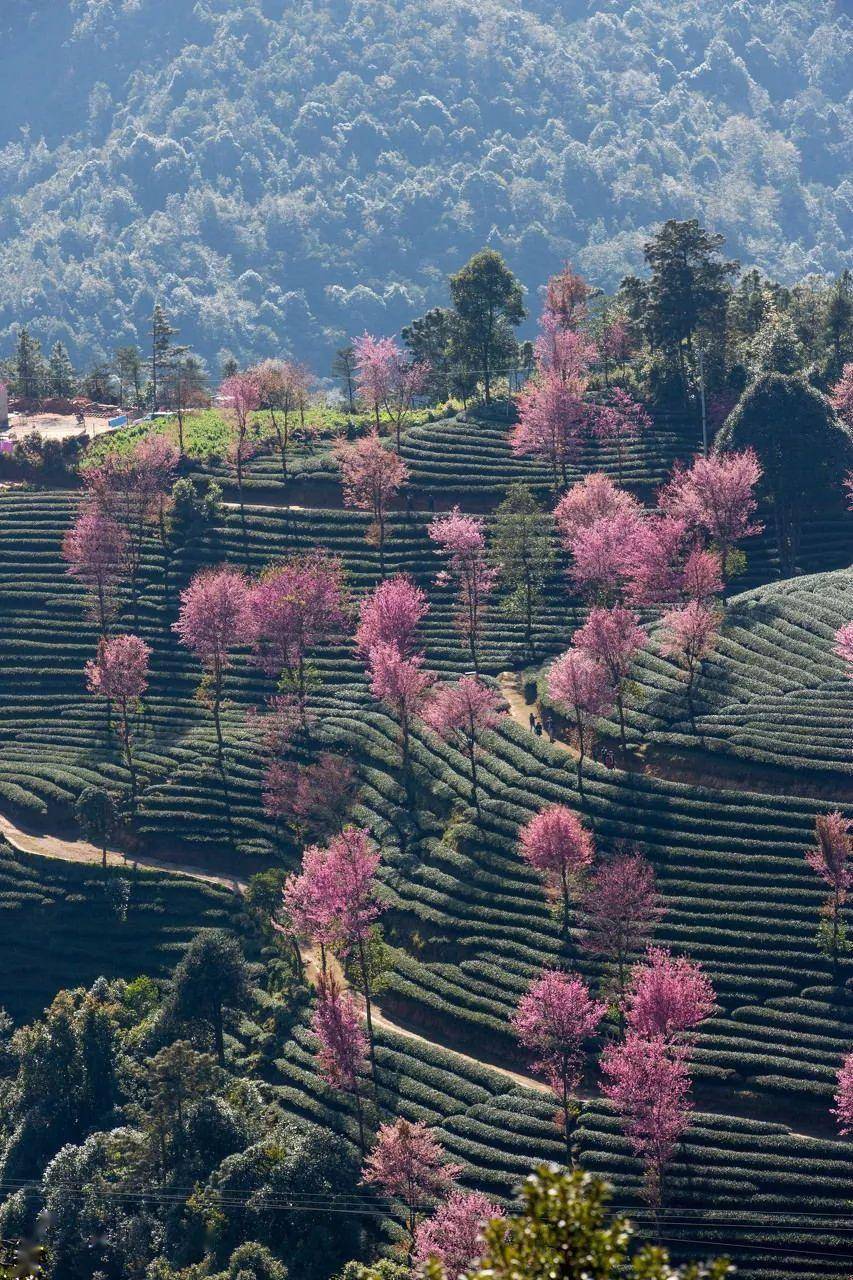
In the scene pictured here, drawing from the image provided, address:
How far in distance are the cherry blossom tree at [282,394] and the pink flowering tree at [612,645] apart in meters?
38.5

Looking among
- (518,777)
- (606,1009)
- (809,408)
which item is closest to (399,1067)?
(606,1009)

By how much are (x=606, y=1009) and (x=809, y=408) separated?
48000 millimetres

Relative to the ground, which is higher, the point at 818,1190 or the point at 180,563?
the point at 180,563

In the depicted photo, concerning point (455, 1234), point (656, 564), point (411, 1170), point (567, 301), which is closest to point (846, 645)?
point (656, 564)

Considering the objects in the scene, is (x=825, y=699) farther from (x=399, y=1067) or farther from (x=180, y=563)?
(x=180, y=563)

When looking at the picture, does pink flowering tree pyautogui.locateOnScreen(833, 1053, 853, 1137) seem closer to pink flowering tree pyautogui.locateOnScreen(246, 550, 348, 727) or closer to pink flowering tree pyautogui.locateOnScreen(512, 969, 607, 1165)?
pink flowering tree pyautogui.locateOnScreen(512, 969, 607, 1165)

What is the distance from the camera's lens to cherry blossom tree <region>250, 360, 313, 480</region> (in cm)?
12088

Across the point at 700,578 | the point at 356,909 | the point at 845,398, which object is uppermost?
the point at 845,398

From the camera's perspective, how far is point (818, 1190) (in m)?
62.2

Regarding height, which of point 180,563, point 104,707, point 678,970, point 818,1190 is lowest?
point 818,1190

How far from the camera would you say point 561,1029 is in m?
67.8

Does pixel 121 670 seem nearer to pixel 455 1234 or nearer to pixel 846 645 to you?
pixel 846 645

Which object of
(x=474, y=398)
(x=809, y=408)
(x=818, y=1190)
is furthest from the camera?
(x=474, y=398)

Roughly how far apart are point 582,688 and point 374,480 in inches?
1062
